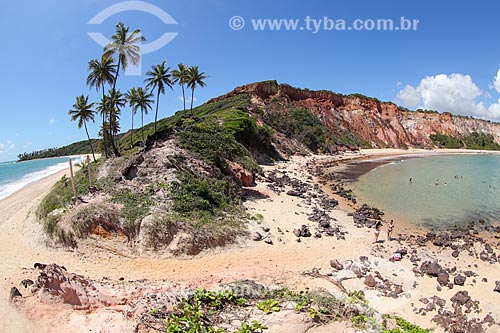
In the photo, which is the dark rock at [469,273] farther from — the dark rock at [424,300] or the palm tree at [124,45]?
the palm tree at [124,45]

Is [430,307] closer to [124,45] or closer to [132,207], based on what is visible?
[132,207]

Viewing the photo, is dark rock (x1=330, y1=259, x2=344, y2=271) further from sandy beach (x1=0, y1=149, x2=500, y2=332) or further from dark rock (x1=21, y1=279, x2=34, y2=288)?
dark rock (x1=21, y1=279, x2=34, y2=288)

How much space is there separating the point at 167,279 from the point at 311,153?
56291 millimetres

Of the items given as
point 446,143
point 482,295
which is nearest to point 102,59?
point 482,295

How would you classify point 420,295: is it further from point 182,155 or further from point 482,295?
point 182,155

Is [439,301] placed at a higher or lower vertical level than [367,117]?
lower

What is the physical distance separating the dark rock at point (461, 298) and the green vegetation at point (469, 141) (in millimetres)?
104226

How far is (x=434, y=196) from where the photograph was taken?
2984 cm

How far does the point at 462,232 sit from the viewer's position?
1953cm

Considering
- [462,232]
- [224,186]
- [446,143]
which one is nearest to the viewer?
[462,232]

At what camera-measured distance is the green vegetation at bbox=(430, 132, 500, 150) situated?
99750 millimetres

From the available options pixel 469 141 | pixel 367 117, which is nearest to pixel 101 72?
pixel 367 117

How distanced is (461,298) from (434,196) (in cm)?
2148

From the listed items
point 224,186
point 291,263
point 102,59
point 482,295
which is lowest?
point 482,295
